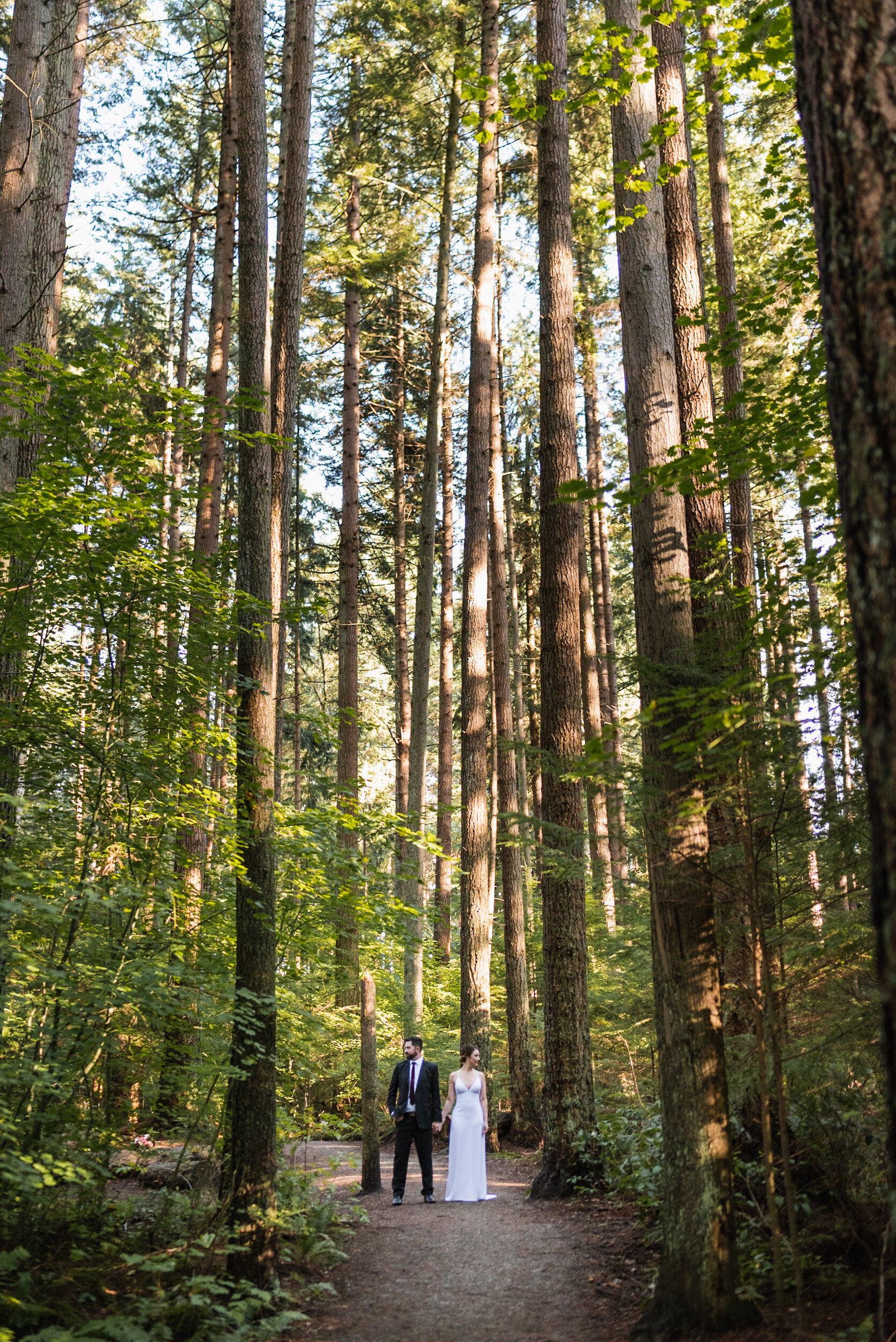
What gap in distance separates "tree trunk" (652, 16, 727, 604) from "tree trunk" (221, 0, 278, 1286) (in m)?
3.20

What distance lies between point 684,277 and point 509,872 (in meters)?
9.33

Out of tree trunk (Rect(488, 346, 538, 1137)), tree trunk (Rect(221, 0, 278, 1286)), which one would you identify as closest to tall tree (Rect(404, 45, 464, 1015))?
tree trunk (Rect(488, 346, 538, 1137))

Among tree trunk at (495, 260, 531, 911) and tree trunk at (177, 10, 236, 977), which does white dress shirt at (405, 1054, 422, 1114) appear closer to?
tree trunk at (177, 10, 236, 977)

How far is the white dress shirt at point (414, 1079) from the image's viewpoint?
9492 millimetres

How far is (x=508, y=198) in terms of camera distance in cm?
1716

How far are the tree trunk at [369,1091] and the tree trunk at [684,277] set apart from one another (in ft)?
18.8

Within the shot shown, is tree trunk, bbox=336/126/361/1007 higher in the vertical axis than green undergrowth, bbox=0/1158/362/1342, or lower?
higher

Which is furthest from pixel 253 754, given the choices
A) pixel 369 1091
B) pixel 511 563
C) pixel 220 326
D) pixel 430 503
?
pixel 511 563

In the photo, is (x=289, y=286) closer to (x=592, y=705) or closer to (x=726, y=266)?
(x=726, y=266)

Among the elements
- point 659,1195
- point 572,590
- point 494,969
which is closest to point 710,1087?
point 659,1195

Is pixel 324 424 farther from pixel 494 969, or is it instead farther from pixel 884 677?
pixel 884 677

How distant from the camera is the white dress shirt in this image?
31.1ft

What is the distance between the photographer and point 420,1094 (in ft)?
31.1

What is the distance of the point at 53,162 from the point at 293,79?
2.91m
